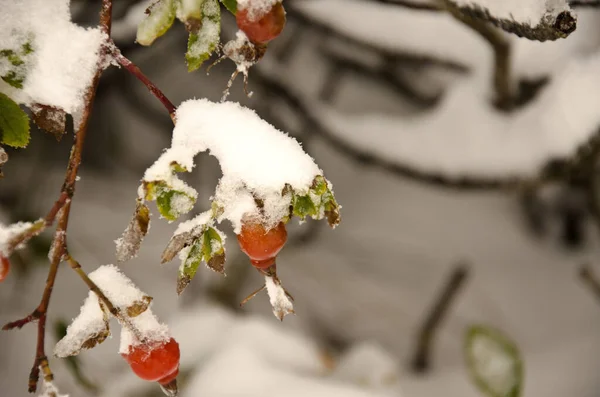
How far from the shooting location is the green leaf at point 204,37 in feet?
1.14

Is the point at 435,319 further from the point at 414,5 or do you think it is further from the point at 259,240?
the point at 259,240

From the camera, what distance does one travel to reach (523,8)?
439 millimetres

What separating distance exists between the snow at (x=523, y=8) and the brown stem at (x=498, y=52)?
0.10 feet

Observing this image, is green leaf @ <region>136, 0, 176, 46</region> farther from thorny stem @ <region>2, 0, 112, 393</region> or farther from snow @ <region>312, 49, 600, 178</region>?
snow @ <region>312, 49, 600, 178</region>

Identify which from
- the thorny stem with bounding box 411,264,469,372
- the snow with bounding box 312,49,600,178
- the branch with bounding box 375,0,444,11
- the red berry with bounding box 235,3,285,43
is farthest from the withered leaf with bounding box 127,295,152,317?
the thorny stem with bounding box 411,264,469,372

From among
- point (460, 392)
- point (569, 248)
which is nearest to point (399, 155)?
point (460, 392)

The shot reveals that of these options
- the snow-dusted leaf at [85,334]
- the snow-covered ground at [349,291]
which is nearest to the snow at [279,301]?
the snow-dusted leaf at [85,334]

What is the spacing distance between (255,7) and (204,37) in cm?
4

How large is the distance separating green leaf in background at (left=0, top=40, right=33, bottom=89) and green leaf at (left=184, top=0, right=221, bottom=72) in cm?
13

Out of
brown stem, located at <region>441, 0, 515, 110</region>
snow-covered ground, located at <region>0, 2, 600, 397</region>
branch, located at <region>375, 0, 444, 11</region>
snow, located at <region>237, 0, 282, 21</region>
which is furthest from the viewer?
snow-covered ground, located at <region>0, 2, 600, 397</region>

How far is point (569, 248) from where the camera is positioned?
1.47 meters

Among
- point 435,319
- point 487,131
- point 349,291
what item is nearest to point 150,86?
point 487,131

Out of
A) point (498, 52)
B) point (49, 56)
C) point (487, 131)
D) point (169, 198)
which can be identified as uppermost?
point (49, 56)

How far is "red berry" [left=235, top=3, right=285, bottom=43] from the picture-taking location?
330 millimetres
